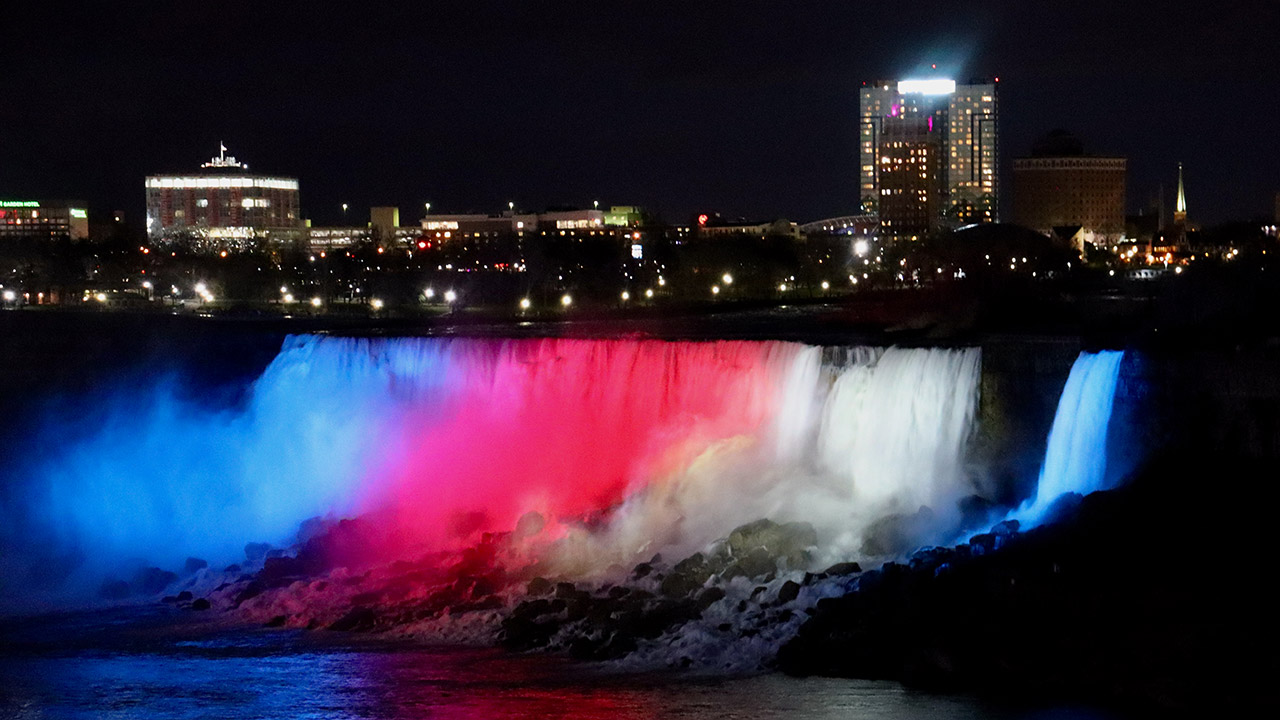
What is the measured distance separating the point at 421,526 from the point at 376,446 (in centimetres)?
399

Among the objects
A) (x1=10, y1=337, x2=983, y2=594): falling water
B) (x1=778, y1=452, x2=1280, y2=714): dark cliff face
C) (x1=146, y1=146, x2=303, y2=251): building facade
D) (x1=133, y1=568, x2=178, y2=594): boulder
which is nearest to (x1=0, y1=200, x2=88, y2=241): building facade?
(x1=146, y1=146, x2=303, y2=251): building facade

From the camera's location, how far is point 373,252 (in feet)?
322

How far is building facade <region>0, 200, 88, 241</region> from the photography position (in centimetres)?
16512

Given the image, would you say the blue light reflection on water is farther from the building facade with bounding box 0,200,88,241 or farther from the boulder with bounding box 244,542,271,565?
the building facade with bounding box 0,200,88,241

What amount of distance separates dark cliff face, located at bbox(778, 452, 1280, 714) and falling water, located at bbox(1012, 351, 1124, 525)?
1.41 metres

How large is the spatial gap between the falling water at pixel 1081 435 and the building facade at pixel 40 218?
153 m

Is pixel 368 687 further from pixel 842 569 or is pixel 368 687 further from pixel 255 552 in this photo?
pixel 255 552

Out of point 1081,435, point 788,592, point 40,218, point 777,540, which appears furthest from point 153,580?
point 40,218

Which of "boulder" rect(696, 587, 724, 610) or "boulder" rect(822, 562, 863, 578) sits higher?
"boulder" rect(822, 562, 863, 578)

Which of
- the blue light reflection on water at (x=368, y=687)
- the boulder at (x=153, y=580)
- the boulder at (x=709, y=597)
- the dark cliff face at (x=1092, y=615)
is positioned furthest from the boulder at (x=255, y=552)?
the dark cliff face at (x=1092, y=615)

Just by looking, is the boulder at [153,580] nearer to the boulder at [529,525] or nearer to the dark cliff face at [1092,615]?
the boulder at [529,525]

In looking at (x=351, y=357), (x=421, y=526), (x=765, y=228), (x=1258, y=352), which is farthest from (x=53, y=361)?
(x=765, y=228)

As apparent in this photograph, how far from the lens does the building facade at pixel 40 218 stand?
16512 centimetres

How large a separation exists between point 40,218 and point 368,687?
521 ft
